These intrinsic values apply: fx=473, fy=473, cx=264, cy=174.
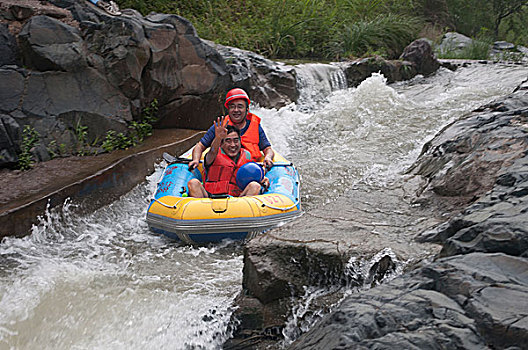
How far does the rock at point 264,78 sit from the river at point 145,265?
1.19 meters

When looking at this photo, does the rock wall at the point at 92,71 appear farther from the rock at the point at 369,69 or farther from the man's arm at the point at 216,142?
the rock at the point at 369,69

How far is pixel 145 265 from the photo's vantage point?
374 centimetres

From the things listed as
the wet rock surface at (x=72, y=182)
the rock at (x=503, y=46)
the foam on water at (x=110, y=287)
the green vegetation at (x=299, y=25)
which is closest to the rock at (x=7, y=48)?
the wet rock surface at (x=72, y=182)


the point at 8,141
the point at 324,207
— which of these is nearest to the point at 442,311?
the point at 324,207

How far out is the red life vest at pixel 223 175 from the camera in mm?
4449

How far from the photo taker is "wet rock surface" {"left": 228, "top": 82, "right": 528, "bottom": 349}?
5.18 ft

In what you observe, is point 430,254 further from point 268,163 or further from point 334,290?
point 268,163

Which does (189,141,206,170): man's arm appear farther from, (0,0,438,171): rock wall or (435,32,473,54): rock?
(435,32,473,54): rock

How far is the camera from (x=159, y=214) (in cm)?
418

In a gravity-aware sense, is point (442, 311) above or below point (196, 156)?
above

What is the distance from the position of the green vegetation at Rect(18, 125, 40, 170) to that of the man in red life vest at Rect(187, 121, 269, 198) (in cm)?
176

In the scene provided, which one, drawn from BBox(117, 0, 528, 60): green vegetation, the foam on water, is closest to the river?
the foam on water

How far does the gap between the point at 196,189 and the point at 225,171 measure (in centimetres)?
32

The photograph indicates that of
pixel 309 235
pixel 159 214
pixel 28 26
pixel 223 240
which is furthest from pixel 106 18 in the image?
pixel 309 235
